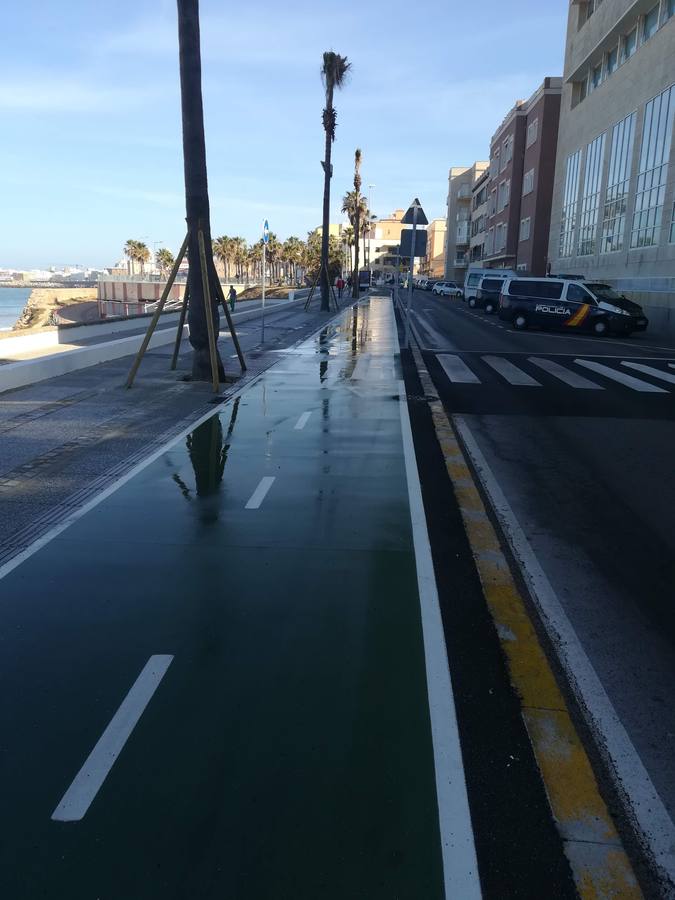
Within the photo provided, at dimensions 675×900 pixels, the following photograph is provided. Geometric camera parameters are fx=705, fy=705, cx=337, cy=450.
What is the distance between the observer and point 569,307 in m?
27.2

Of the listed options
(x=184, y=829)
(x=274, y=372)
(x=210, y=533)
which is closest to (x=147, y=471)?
(x=210, y=533)

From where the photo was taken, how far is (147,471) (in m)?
7.56

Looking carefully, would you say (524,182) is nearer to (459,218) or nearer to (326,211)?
(326,211)

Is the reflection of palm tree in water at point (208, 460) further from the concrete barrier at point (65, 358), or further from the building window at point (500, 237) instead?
the building window at point (500, 237)

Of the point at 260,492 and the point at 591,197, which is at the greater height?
the point at 591,197

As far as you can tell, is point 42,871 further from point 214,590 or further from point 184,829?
point 214,590

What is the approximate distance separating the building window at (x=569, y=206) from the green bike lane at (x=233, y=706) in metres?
44.9

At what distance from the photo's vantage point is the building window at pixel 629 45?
37031mm

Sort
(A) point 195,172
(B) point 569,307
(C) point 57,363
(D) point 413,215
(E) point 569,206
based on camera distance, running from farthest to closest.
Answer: (E) point 569,206 < (B) point 569,307 < (D) point 413,215 < (C) point 57,363 < (A) point 195,172

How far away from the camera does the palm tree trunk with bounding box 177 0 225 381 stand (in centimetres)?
1212

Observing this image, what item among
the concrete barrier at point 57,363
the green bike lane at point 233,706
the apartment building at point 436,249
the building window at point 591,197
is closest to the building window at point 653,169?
the building window at point 591,197

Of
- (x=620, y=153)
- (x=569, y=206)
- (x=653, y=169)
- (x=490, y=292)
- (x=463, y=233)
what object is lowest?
(x=490, y=292)

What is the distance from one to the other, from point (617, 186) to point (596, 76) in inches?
422

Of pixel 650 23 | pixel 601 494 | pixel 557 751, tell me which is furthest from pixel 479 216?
pixel 557 751
